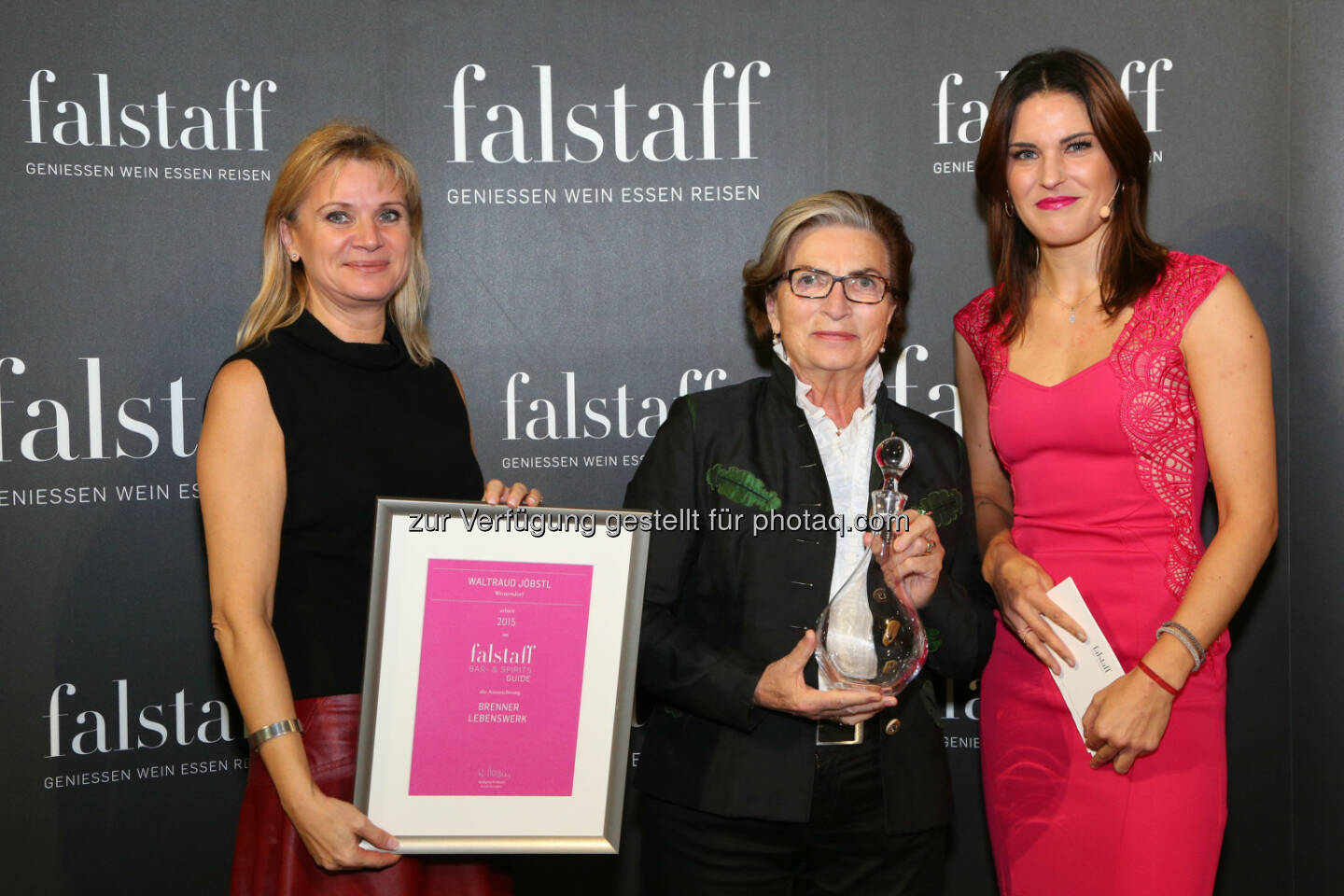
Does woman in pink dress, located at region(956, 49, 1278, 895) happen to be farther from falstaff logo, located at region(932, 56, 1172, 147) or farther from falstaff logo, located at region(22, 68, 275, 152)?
falstaff logo, located at region(22, 68, 275, 152)

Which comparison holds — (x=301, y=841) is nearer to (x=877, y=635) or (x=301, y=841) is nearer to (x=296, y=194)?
(x=877, y=635)

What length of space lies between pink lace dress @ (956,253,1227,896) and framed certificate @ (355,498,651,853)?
82 cm

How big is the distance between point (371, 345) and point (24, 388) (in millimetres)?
1383

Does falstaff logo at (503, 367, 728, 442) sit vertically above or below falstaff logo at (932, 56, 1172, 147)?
below

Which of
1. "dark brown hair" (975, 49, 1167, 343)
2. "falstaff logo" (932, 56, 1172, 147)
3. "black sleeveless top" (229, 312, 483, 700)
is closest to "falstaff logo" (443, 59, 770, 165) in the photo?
"falstaff logo" (932, 56, 1172, 147)

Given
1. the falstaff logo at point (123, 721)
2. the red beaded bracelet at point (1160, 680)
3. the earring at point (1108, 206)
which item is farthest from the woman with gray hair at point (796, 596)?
the falstaff logo at point (123, 721)

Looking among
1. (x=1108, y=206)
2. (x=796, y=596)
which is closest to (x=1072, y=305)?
(x=1108, y=206)

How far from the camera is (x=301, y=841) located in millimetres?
1726

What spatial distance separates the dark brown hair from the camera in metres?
2.04

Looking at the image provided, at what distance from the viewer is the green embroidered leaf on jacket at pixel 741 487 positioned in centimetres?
193

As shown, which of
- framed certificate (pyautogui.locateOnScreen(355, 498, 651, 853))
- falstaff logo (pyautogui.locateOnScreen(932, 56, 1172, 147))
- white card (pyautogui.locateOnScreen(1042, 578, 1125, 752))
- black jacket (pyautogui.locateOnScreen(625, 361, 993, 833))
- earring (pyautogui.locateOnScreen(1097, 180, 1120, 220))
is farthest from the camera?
falstaff logo (pyautogui.locateOnScreen(932, 56, 1172, 147))

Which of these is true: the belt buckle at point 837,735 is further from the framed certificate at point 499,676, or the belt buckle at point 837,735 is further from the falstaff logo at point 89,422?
the falstaff logo at point 89,422

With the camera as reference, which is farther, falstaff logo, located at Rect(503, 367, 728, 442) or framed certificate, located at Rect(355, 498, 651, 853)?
falstaff logo, located at Rect(503, 367, 728, 442)

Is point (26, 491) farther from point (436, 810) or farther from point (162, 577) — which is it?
point (436, 810)
